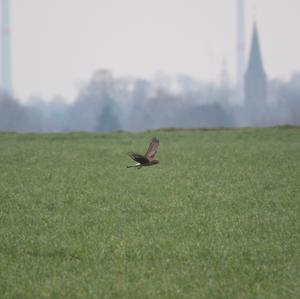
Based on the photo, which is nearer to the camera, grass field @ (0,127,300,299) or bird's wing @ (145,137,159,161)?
bird's wing @ (145,137,159,161)

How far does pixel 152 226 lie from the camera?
17703mm

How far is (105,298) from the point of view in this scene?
39.4 feet

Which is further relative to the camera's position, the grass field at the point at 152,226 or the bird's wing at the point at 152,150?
the grass field at the point at 152,226

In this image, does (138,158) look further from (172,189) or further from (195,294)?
(172,189)

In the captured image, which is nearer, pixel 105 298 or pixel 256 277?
pixel 105 298

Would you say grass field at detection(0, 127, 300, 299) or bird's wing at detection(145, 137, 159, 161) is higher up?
bird's wing at detection(145, 137, 159, 161)

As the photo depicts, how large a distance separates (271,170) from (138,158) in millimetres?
16278

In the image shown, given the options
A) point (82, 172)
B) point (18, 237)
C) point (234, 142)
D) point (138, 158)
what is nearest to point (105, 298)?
point (138, 158)

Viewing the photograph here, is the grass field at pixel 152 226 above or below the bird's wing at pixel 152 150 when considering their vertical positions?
below

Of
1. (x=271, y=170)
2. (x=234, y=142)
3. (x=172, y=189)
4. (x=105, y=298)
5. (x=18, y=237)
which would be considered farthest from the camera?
(x=234, y=142)

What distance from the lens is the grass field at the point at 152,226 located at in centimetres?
1295

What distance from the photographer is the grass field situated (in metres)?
13.0

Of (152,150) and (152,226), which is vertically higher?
(152,150)

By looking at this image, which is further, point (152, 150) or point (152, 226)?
point (152, 226)
